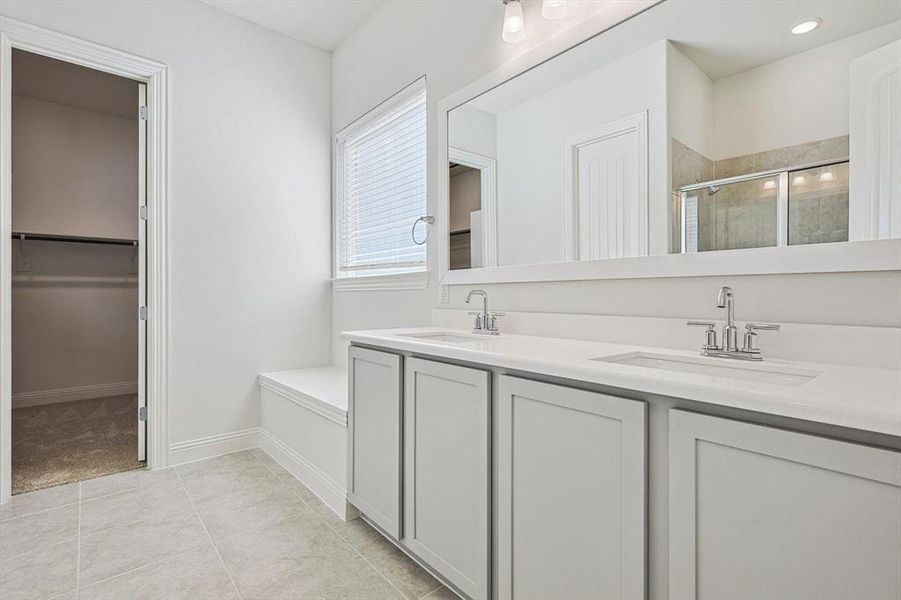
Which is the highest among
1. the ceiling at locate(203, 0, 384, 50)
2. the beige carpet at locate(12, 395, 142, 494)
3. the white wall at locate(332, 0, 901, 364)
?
the ceiling at locate(203, 0, 384, 50)

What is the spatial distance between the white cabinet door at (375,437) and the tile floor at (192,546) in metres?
0.17

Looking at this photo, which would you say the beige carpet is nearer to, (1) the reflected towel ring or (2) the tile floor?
(2) the tile floor

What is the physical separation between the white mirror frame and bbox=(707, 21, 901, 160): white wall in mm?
290

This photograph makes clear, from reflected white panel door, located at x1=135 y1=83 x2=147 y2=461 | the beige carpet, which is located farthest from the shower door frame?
the beige carpet

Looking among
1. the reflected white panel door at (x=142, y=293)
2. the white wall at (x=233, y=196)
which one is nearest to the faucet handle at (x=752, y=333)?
the white wall at (x=233, y=196)

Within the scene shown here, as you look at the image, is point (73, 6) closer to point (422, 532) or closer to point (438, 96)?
point (438, 96)

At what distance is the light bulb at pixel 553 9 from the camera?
175 centimetres

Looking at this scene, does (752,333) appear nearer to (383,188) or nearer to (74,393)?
(383,188)

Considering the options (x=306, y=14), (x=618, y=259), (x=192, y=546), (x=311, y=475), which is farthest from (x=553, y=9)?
(x=192, y=546)

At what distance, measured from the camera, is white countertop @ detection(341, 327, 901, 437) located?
706 mm

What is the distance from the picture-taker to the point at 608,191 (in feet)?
5.40

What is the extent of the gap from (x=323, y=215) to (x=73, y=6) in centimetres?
169

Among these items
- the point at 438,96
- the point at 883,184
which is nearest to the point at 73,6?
the point at 438,96

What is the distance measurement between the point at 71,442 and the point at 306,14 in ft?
10.4
